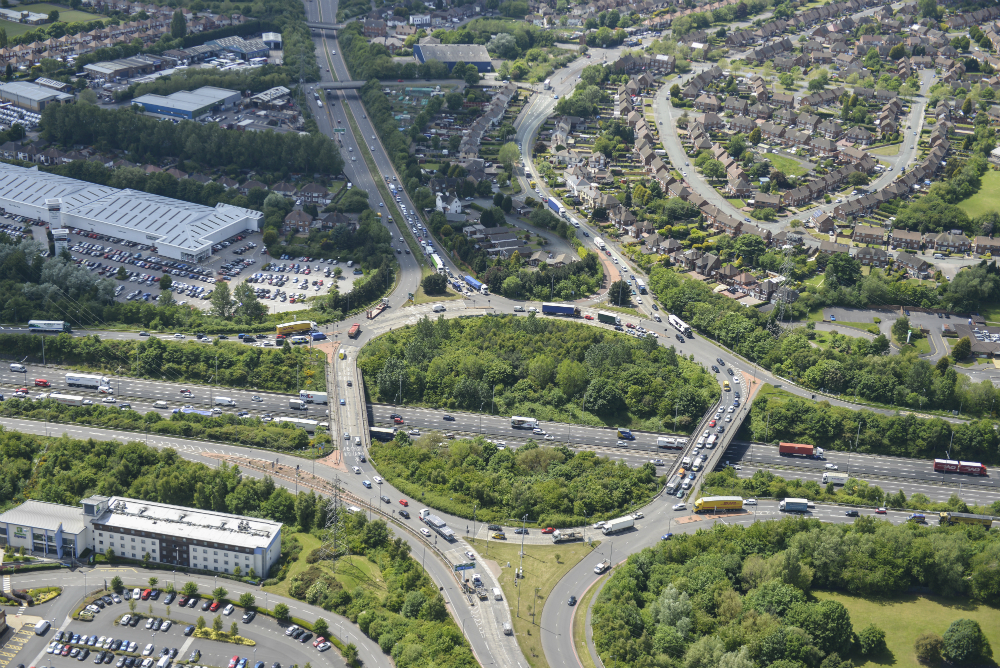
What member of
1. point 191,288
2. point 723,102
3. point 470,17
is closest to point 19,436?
Result: point 191,288

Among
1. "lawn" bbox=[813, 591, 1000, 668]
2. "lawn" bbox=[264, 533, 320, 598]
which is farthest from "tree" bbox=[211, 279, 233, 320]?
"lawn" bbox=[813, 591, 1000, 668]

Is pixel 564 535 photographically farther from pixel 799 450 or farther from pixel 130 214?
pixel 130 214

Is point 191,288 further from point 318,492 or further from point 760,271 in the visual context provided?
point 760,271

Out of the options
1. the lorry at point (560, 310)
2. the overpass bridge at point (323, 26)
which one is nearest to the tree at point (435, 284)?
the lorry at point (560, 310)

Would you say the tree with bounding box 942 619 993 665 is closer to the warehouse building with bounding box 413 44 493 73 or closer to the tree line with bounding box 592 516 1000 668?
the tree line with bounding box 592 516 1000 668

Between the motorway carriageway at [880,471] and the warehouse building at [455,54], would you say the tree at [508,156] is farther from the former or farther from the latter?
the motorway carriageway at [880,471]

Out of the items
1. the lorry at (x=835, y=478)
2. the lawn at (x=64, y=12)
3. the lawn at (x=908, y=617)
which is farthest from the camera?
the lawn at (x=64, y=12)
